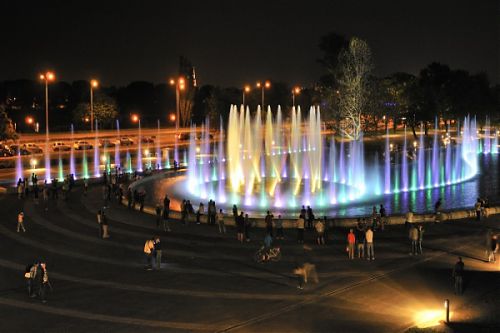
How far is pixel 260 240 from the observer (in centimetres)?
2325

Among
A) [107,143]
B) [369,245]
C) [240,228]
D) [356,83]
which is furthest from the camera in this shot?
[107,143]

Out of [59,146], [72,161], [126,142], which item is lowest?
[72,161]

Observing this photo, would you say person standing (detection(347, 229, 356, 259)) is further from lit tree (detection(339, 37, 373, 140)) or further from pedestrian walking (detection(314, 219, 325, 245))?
lit tree (detection(339, 37, 373, 140))

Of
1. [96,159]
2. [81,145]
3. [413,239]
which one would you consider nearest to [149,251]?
[413,239]

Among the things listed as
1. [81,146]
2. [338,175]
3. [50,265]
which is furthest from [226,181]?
[81,146]

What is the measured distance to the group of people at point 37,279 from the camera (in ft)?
54.6

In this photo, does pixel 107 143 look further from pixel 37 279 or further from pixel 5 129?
pixel 37 279

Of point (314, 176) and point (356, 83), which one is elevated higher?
point (356, 83)

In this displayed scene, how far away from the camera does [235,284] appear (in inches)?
703

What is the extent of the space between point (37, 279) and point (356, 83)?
5205 cm

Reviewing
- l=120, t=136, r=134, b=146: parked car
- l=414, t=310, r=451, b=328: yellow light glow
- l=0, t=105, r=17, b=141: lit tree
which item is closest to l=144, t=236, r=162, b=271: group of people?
l=414, t=310, r=451, b=328: yellow light glow

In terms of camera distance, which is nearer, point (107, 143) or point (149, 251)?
point (149, 251)

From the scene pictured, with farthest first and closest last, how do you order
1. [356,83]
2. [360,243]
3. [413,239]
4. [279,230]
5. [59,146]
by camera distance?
1. [59,146]
2. [356,83]
3. [279,230]
4. [413,239]
5. [360,243]

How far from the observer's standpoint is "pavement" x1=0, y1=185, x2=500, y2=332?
583 inches
